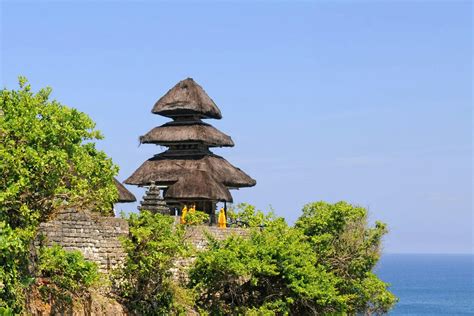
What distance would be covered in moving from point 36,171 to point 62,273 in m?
2.58

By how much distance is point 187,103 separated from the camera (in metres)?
36.4

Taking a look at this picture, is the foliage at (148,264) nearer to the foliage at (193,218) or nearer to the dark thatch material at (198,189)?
the foliage at (193,218)

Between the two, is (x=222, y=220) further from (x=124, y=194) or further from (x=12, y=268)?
(x=12, y=268)

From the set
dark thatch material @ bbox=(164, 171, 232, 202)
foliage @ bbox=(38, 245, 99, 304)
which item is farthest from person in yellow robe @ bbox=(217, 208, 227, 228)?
foliage @ bbox=(38, 245, 99, 304)

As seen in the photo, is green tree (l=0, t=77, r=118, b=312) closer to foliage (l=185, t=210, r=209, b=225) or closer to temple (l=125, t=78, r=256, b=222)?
foliage (l=185, t=210, r=209, b=225)

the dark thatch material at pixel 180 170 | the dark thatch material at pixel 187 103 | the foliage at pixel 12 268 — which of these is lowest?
the foliage at pixel 12 268

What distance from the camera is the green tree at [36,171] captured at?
20125 mm

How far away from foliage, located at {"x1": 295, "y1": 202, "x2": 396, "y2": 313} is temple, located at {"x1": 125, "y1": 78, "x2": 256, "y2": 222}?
3.30 metres

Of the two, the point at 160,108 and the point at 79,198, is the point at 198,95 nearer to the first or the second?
the point at 160,108

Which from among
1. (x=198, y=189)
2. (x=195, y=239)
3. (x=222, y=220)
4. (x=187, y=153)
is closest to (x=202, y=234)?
(x=195, y=239)

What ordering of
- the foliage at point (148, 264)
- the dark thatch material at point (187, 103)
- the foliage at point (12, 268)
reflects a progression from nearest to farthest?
the foliage at point (12, 268)
the foliage at point (148, 264)
the dark thatch material at point (187, 103)

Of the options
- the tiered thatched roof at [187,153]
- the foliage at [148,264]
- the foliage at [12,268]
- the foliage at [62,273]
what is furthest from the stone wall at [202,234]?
the foliage at [12,268]

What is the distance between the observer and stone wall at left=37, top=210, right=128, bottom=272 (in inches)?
904

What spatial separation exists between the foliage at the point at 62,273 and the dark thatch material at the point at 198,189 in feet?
37.0
